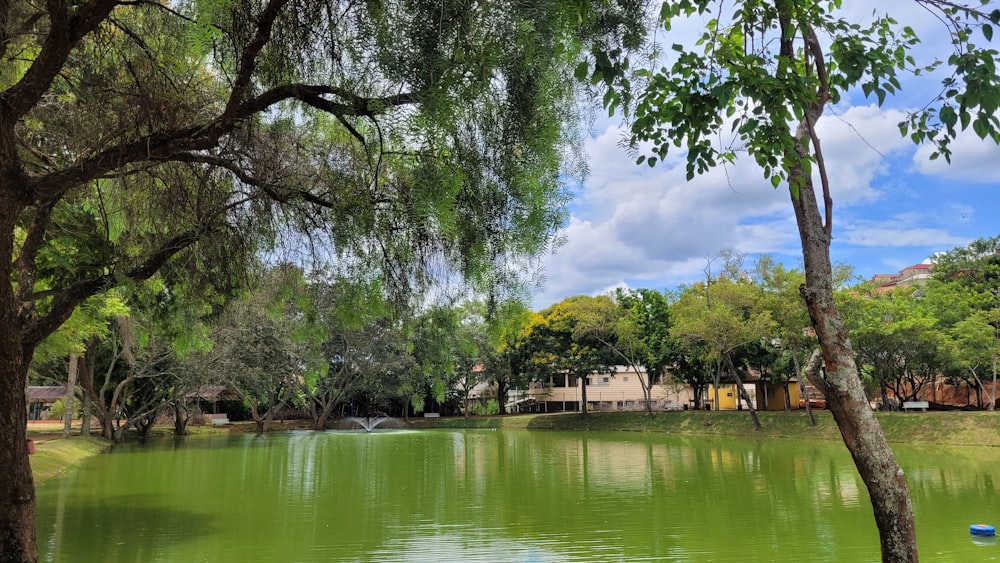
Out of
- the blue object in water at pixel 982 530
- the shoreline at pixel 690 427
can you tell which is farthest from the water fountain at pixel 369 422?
the blue object in water at pixel 982 530

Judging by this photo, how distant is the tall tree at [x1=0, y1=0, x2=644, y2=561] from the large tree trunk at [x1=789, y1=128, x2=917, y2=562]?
1.42m

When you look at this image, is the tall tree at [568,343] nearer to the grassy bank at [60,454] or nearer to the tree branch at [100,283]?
the grassy bank at [60,454]

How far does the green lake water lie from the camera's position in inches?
296

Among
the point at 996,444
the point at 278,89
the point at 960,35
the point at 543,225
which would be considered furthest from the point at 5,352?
the point at 996,444

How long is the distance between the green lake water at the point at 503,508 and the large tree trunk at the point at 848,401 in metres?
4.04

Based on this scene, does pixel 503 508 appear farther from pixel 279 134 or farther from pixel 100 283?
pixel 279 134

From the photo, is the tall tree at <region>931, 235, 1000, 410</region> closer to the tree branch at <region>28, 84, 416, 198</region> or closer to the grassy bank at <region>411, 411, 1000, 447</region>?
the grassy bank at <region>411, 411, 1000, 447</region>

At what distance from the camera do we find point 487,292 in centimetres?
394

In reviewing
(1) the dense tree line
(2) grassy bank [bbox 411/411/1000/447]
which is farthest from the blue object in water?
(2) grassy bank [bbox 411/411/1000/447]

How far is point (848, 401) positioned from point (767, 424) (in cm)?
2523

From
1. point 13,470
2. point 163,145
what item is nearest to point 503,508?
point 13,470

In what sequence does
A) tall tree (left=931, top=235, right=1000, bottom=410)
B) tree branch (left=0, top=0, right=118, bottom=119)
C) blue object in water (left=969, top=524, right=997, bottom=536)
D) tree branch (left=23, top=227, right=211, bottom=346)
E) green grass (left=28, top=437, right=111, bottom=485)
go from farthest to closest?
1. tall tree (left=931, top=235, right=1000, bottom=410)
2. green grass (left=28, top=437, right=111, bottom=485)
3. blue object in water (left=969, top=524, right=997, bottom=536)
4. tree branch (left=23, top=227, right=211, bottom=346)
5. tree branch (left=0, top=0, right=118, bottom=119)

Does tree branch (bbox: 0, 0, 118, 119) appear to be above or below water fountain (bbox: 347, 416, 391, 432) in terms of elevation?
above

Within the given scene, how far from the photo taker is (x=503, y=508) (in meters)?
10.3
